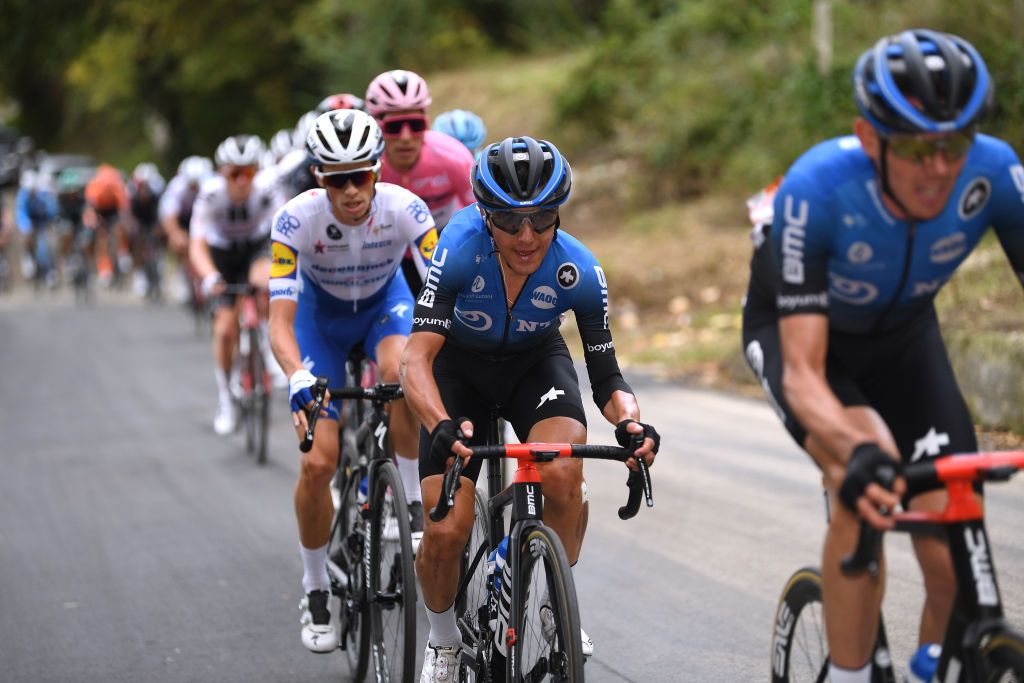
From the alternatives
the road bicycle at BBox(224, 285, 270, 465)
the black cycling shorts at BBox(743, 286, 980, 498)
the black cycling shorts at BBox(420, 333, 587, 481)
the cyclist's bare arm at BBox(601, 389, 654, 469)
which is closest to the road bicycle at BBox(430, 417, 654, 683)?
the cyclist's bare arm at BBox(601, 389, 654, 469)

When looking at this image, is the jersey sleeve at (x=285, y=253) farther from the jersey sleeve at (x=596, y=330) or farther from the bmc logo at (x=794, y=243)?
the bmc logo at (x=794, y=243)

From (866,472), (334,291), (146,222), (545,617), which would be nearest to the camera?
(866,472)

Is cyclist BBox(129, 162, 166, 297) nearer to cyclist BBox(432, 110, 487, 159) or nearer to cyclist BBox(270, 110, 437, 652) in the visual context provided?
cyclist BBox(432, 110, 487, 159)

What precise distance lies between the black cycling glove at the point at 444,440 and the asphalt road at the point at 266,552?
175cm

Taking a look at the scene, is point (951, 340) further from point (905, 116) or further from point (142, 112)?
point (142, 112)

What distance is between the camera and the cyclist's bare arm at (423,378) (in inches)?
182

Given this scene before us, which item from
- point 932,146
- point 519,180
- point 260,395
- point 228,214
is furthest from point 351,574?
point 228,214

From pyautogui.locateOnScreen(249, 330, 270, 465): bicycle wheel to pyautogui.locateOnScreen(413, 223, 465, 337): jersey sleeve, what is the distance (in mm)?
6055

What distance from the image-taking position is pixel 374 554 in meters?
5.44

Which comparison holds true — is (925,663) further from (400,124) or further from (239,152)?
(239,152)

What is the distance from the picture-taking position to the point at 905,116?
3299mm

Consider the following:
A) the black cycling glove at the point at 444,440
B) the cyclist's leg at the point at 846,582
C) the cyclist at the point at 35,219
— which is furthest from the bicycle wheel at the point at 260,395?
the cyclist at the point at 35,219

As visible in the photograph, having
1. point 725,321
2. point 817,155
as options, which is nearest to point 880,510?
point 817,155

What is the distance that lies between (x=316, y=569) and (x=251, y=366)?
5.37m
